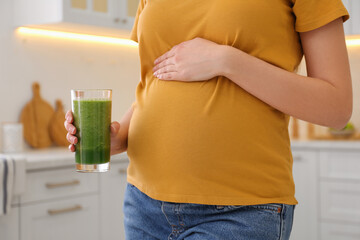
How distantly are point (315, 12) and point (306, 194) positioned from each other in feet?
7.69

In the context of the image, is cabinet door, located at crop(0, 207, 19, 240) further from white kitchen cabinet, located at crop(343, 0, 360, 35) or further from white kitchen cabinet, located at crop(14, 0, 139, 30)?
white kitchen cabinet, located at crop(343, 0, 360, 35)

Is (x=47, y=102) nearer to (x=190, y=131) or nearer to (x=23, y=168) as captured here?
(x=23, y=168)

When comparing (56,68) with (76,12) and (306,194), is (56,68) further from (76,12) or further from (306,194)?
(306,194)

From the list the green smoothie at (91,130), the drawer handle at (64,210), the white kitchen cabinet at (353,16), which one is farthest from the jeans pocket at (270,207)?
the white kitchen cabinet at (353,16)

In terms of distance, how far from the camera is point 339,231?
3016 mm

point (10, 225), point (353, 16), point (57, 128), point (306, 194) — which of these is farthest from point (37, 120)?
point (353, 16)

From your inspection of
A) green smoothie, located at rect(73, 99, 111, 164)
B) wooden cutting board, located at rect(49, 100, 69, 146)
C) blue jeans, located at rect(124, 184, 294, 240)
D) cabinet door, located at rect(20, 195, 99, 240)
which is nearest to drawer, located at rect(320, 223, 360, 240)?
cabinet door, located at rect(20, 195, 99, 240)

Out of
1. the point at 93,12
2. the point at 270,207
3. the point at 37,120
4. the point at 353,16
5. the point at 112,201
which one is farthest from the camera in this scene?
the point at 353,16

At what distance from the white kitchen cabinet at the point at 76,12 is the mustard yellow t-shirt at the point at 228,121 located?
5.90 ft

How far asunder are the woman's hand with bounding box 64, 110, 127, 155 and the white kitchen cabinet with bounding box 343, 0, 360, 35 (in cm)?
252

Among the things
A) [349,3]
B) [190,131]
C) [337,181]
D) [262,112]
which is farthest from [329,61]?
[349,3]

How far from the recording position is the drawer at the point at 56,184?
234 centimetres

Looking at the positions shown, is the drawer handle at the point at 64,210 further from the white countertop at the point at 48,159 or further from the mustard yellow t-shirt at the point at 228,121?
the mustard yellow t-shirt at the point at 228,121

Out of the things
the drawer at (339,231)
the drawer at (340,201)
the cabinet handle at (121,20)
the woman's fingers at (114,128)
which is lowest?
the drawer at (339,231)
